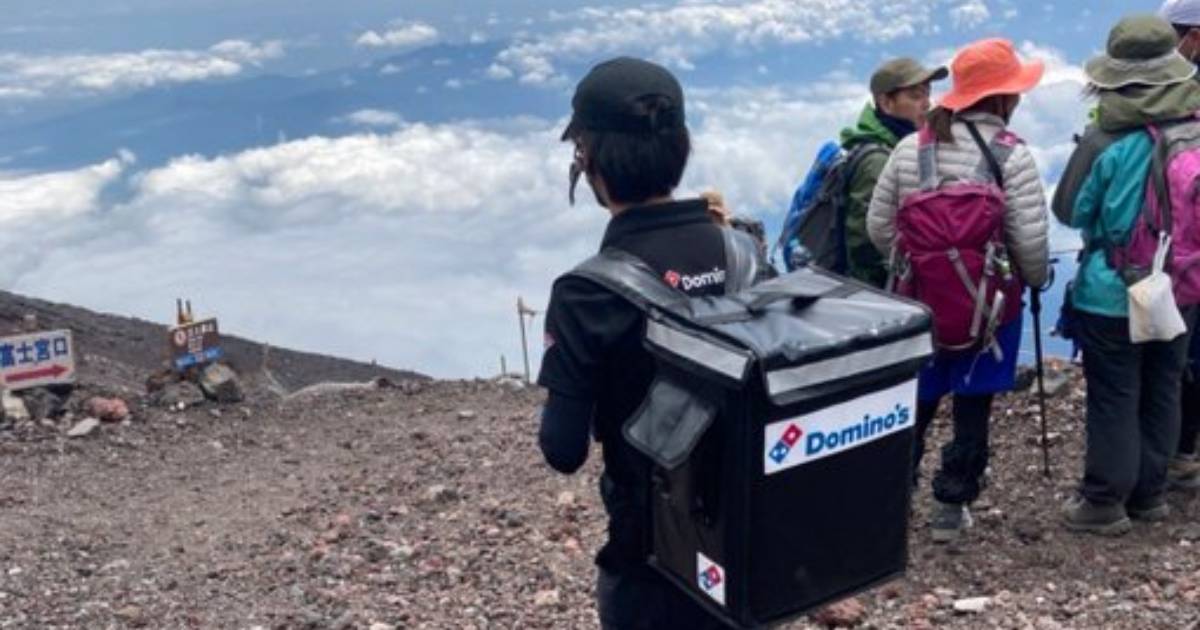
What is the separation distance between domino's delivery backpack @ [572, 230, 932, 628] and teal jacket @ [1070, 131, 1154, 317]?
8.33 ft

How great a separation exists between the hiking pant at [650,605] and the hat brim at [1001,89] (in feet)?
8.21

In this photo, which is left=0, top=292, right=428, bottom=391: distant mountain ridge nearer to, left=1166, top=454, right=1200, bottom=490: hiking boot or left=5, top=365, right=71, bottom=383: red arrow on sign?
left=5, top=365, right=71, bottom=383: red arrow on sign

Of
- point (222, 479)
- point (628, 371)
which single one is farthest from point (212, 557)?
point (628, 371)

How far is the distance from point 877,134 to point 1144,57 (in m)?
1.02

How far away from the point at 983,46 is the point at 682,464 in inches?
109

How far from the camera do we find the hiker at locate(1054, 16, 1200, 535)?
4.84 metres

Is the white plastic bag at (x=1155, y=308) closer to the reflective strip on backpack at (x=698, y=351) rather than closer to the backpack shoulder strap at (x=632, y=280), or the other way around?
the backpack shoulder strap at (x=632, y=280)

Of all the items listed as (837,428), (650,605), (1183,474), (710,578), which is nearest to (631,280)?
(837,428)

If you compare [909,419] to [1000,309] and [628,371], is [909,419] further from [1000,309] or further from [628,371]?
[1000,309]

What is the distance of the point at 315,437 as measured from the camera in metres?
8.95

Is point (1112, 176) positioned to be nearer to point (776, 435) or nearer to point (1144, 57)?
point (1144, 57)

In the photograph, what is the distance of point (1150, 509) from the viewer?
538cm

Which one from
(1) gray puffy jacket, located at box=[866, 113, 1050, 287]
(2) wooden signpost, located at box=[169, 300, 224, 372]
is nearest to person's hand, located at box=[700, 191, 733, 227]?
(1) gray puffy jacket, located at box=[866, 113, 1050, 287]

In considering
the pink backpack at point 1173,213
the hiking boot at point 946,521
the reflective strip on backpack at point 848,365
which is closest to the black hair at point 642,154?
the reflective strip on backpack at point 848,365
